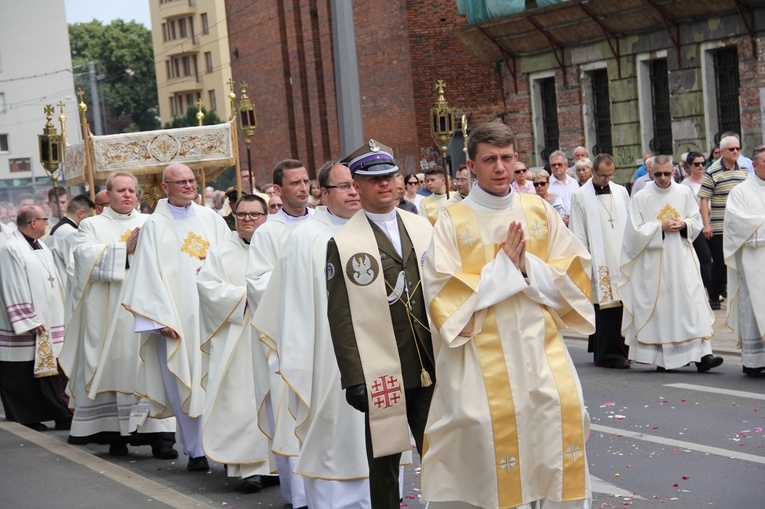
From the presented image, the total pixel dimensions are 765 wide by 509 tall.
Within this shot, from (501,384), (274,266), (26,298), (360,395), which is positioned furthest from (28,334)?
(501,384)

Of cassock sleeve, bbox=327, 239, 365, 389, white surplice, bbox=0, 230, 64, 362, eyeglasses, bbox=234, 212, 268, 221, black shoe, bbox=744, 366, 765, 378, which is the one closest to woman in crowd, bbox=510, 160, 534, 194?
black shoe, bbox=744, 366, 765, 378

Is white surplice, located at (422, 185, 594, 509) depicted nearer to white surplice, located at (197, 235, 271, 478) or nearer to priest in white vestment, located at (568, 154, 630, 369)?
white surplice, located at (197, 235, 271, 478)

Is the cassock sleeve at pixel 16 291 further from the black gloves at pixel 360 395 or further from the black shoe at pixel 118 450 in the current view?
the black gloves at pixel 360 395

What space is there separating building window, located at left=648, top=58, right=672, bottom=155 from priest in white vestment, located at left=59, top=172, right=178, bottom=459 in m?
15.7

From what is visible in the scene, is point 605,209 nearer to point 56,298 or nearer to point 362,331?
point 56,298

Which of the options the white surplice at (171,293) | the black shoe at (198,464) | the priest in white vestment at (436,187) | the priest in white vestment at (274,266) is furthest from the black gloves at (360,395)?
the priest in white vestment at (436,187)

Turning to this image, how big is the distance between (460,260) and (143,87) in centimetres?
10226

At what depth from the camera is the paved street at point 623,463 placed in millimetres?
7828

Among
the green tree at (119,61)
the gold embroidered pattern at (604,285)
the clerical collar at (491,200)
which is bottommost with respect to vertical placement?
the gold embroidered pattern at (604,285)

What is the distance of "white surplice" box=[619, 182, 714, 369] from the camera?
12.3m

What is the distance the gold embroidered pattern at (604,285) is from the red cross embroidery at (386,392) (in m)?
7.32

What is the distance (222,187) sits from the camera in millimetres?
65375

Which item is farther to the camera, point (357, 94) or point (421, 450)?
point (357, 94)

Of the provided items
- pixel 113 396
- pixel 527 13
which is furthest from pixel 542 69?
pixel 113 396
